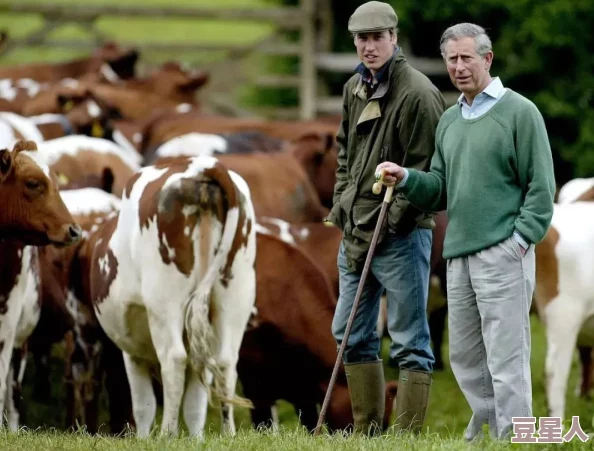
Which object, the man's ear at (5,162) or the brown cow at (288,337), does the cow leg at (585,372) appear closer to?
the brown cow at (288,337)

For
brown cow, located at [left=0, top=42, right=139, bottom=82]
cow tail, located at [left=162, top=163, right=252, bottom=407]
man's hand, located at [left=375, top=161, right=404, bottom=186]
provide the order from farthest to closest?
brown cow, located at [left=0, top=42, right=139, bottom=82], cow tail, located at [left=162, top=163, right=252, bottom=407], man's hand, located at [left=375, top=161, right=404, bottom=186]

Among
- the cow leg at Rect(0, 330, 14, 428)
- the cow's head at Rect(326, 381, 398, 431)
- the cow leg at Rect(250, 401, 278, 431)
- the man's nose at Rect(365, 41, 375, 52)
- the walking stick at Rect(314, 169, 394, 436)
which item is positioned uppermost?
the man's nose at Rect(365, 41, 375, 52)

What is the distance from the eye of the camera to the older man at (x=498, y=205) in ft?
20.4

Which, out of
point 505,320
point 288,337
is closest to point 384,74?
point 505,320

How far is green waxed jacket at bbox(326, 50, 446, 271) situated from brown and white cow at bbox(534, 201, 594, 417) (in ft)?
9.02

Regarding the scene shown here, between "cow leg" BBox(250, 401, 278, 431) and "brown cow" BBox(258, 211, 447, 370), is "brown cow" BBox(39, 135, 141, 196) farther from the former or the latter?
"cow leg" BBox(250, 401, 278, 431)

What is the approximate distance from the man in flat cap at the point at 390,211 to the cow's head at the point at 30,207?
5.90 ft

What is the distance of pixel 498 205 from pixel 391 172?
0.55 metres

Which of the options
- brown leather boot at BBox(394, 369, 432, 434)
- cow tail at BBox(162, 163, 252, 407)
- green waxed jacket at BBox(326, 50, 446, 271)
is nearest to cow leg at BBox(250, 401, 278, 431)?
cow tail at BBox(162, 163, 252, 407)

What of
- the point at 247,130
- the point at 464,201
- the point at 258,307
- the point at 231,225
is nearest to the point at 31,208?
the point at 231,225

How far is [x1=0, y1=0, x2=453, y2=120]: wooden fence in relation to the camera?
72.7ft

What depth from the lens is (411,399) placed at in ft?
23.2

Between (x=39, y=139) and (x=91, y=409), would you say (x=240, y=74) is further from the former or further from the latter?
(x=91, y=409)

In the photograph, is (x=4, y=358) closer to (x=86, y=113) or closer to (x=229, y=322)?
(x=229, y=322)
